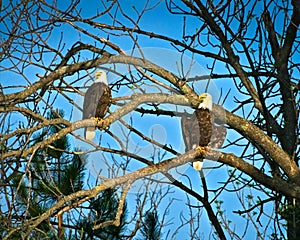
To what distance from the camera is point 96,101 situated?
364cm

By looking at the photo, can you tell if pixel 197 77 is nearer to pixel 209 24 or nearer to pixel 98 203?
pixel 209 24

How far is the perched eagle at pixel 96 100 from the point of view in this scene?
3461 millimetres

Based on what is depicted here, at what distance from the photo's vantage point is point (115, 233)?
16.4ft

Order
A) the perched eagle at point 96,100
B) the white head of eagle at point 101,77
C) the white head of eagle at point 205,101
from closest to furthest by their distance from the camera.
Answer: the white head of eagle at point 205,101 → the perched eagle at point 96,100 → the white head of eagle at point 101,77

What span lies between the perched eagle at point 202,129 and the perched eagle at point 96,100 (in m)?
0.51

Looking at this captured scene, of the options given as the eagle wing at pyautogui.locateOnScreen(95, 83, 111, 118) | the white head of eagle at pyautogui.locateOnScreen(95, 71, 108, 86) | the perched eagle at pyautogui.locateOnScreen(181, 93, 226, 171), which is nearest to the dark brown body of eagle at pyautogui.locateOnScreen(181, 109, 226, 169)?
the perched eagle at pyautogui.locateOnScreen(181, 93, 226, 171)

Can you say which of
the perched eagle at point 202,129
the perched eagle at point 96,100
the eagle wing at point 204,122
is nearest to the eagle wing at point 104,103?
the perched eagle at point 96,100

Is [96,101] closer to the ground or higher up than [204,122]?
higher up

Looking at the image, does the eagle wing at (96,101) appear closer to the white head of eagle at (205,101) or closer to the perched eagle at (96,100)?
the perched eagle at (96,100)

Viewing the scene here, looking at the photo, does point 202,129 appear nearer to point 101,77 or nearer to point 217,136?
point 217,136

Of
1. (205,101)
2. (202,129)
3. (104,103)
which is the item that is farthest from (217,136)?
(104,103)

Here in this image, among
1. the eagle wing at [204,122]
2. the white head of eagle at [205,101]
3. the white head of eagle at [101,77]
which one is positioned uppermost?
the white head of eagle at [101,77]

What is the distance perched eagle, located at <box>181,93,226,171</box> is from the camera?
3.33 m

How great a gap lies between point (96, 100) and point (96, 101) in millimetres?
27
